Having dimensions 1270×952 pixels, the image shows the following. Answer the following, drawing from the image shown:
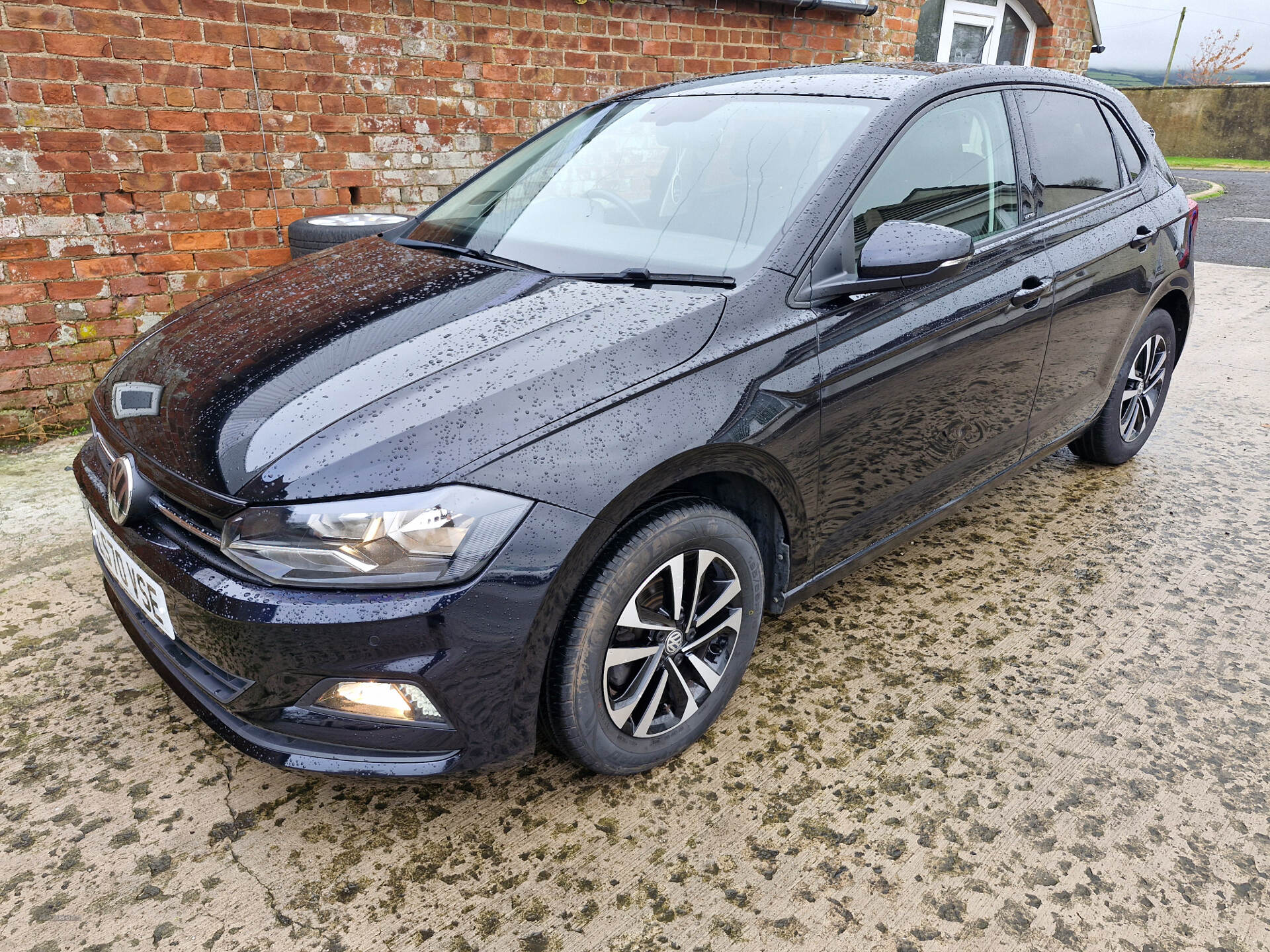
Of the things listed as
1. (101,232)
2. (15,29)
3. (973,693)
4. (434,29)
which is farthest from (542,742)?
(434,29)

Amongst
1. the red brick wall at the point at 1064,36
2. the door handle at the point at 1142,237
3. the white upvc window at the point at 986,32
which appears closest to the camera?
the door handle at the point at 1142,237

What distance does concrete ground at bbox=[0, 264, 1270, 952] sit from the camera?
5.86 feet

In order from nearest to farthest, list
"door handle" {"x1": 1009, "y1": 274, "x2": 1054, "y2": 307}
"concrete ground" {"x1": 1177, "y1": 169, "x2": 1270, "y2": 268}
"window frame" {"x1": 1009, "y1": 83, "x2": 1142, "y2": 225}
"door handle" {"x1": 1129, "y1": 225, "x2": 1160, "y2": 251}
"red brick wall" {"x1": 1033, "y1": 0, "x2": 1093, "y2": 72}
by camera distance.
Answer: "door handle" {"x1": 1009, "y1": 274, "x2": 1054, "y2": 307}
"window frame" {"x1": 1009, "y1": 83, "x2": 1142, "y2": 225}
"door handle" {"x1": 1129, "y1": 225, "x2": 1160, "y2": 251}
"concrete ground" {"x1": 1177, "y1": 169, "x2": 1270, "y2": 268}
"red brick wall" {"x1": 1033, "y1": 0, "x2": 1093, "y2": 72}

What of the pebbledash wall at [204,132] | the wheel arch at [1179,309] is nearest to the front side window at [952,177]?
the wheel arch at [1179,309]

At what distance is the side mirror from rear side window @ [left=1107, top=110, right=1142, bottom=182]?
1.77 metres

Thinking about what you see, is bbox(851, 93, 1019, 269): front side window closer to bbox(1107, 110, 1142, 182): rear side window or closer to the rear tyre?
bbox(1107, 110, 1142, 182): rear side window

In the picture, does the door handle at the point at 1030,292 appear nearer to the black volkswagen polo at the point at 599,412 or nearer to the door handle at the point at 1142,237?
the black volkswagen polo at the point at 599,412

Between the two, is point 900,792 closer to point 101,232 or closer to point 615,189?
point 615,189

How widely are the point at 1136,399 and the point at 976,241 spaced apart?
5.90 ft

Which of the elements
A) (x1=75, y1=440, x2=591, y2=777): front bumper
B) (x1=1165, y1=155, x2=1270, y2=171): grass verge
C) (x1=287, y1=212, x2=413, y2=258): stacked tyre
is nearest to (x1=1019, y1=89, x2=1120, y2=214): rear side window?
(x1=75, y1=440, x2=591, y2=777): front bumper

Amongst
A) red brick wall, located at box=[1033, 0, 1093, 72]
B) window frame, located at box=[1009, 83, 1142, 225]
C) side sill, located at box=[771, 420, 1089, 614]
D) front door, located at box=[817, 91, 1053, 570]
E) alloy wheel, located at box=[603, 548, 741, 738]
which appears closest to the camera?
alloy wheel, located at box=[603, 548, 741, 738]

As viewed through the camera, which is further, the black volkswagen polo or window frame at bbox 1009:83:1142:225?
window frame at bbox 1009:83:1142:225

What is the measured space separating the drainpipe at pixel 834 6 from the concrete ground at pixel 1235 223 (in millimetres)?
4693

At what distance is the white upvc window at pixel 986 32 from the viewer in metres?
9.47
